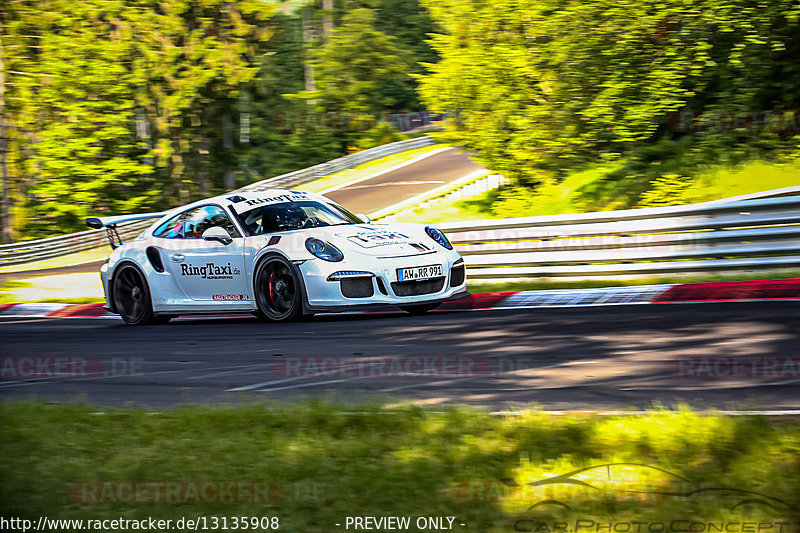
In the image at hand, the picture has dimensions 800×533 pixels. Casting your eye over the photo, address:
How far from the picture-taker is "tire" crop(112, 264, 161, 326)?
10250 millimetres

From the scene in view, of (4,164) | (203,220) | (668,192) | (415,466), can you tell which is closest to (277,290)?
(203,220)

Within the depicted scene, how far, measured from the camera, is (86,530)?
3.17 metres

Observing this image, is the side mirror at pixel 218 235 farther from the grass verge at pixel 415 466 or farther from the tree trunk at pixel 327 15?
the tree trunk at pixel 327 15

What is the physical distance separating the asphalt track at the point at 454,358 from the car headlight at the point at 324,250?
625 millimetres

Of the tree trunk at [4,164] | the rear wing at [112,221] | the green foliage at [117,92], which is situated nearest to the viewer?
the rear wing at [112,221]

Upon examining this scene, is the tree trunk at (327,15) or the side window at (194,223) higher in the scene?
the tree trunk at (327,15)

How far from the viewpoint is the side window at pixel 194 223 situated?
9.76 m

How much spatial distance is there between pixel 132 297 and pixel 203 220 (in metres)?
1.31

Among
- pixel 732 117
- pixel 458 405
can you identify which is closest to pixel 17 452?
pixel 458 405

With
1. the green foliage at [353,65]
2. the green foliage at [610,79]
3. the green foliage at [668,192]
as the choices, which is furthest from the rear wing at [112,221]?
the green foliage at [353,65]

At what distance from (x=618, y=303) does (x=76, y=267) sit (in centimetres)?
1879

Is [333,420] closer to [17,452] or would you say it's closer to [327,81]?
[17,452]

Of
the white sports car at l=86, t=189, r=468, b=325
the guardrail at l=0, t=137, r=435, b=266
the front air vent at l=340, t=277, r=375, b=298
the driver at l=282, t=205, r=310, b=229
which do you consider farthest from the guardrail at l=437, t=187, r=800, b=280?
the guardrail at l=0, t=137, r=435, b=266

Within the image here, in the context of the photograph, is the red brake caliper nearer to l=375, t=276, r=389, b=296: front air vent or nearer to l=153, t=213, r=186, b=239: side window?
l=375, t=276, r=389, b=296: front air vent
